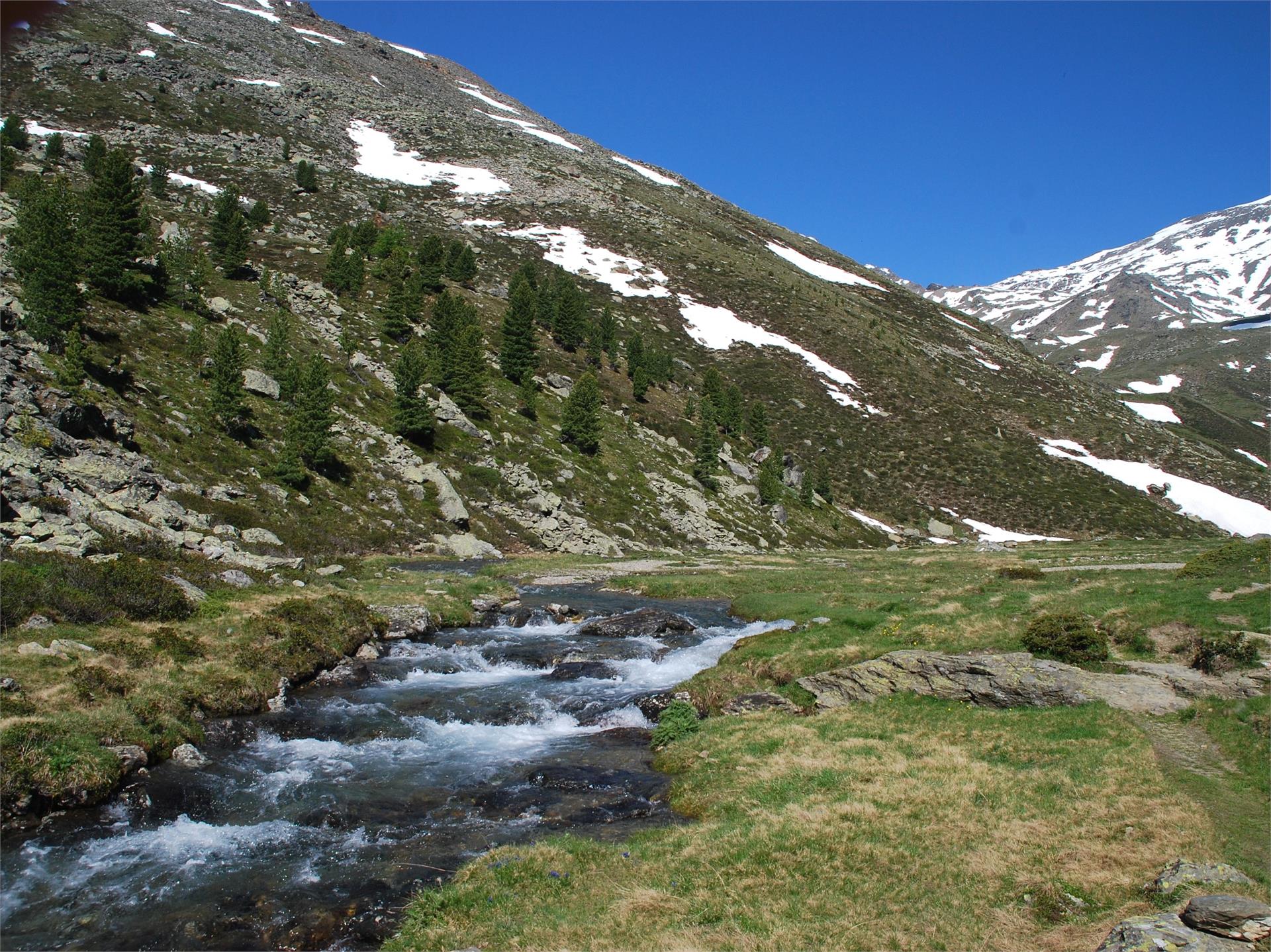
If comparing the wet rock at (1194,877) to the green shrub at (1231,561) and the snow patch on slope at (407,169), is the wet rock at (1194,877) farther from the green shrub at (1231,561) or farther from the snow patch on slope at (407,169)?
the snow patch on slope at (407,169)

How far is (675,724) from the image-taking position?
19.8 meters

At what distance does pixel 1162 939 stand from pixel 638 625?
23899mm

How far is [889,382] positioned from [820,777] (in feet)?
A: 319

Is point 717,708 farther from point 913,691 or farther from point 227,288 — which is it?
point 227,288

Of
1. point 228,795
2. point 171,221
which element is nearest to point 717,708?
point 228,795

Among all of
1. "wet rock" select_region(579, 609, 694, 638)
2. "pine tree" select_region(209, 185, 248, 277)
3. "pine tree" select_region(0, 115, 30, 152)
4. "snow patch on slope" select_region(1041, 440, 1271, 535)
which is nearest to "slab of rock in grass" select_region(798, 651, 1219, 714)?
"wet rock" select_region(579, 609, 694, 638)

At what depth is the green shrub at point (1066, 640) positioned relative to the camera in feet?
68.0

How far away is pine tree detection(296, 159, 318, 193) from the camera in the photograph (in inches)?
4262

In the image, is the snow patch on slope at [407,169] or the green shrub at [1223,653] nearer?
the green shrub at [1223,653]

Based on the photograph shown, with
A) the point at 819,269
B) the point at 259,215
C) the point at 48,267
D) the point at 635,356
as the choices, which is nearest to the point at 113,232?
the point at 48,267

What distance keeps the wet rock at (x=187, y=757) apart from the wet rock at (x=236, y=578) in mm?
11824

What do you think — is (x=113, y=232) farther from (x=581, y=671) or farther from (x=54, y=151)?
(x=581, y=671)

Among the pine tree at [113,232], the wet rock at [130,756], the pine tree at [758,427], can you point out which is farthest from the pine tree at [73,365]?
the pine tree at [758,427]

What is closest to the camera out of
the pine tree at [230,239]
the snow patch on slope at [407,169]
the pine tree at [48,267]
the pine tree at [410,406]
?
the pine tree at [48,267]
